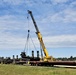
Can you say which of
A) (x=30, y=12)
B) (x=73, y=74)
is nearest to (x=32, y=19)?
(x=30, y=12)

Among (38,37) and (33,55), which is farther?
(33,55)

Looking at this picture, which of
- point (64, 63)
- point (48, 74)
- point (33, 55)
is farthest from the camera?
point (33, 55)

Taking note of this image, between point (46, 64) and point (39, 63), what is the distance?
2424mm

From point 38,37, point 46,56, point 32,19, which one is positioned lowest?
point 46,56

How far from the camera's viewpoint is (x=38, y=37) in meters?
68.1

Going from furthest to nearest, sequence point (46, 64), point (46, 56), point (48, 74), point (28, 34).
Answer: point (28, 34) < point (46, 56) < point (46, 64) < point (48, 74)

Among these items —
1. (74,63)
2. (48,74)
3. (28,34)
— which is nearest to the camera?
(48,74)

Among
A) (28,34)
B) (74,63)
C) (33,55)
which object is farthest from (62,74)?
(33,55)

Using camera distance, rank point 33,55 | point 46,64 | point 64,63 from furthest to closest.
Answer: point 33,55 → point 46,64 → point 64,63

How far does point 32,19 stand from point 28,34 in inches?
198

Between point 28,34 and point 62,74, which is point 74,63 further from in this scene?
point 28,34

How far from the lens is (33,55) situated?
7719 centimetres

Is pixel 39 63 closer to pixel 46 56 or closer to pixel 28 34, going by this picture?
pixel 46 56

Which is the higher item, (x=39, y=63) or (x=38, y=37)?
(x=38, y=37)
